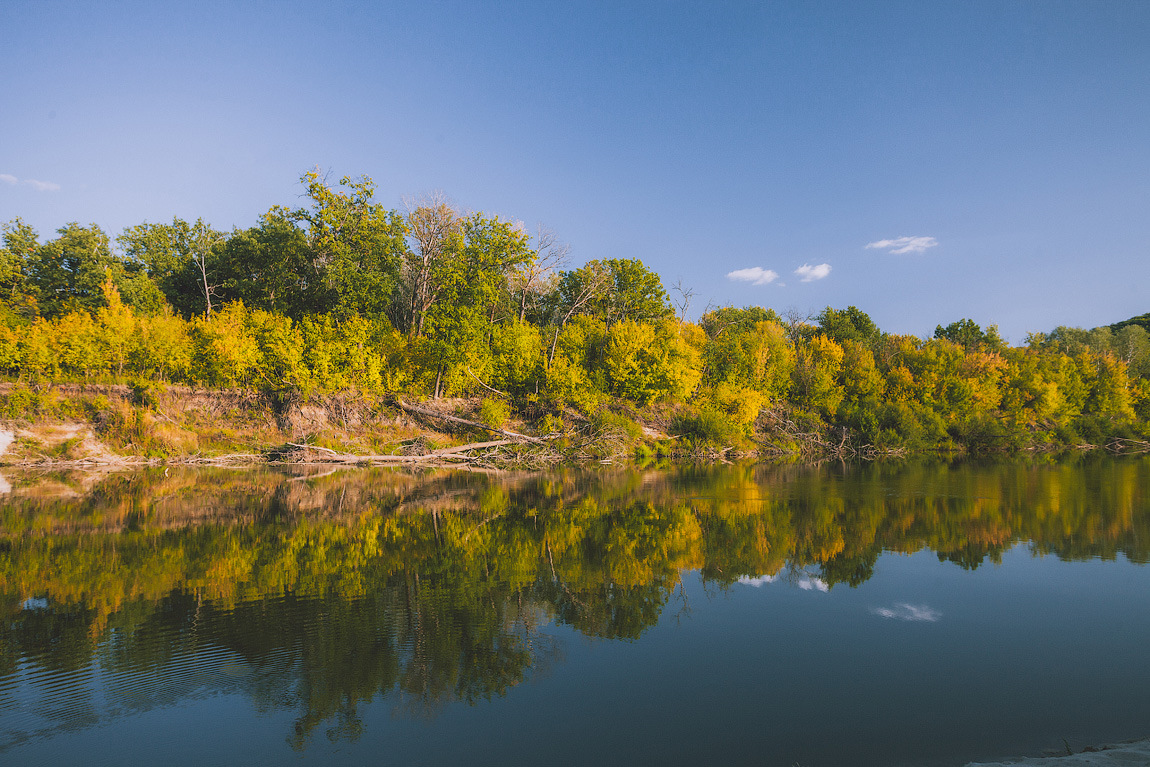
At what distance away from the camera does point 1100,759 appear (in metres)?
4.70

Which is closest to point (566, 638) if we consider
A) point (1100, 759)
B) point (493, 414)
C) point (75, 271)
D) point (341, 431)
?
point (1100, 759)

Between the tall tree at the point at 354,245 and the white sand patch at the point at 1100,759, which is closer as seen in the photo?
the white sand patch at the point at 1100,759

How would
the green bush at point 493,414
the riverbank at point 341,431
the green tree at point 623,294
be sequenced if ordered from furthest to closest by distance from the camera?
the green tree at point 623,294 → the green bush at point 493,414 → the riverbank at point 341,431

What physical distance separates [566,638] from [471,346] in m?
32.6

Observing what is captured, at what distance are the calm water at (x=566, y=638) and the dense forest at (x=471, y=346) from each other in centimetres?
2143

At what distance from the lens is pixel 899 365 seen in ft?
192

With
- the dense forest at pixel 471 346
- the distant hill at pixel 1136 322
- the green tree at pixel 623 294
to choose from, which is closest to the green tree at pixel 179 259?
the dense forest at pixel 471 346

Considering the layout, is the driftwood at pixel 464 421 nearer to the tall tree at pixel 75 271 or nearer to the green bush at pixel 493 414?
the green bush at pixel 493 414

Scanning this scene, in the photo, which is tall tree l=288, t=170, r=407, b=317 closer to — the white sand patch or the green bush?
the green bush

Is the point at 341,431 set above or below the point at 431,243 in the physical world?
below

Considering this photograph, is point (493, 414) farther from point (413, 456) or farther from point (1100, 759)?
point (1100, 759)

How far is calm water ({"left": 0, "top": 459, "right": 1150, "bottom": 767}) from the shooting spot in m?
5.28

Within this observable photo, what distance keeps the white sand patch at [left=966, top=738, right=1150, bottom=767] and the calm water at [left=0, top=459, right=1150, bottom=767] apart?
280mm

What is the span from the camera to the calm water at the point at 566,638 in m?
5.28
